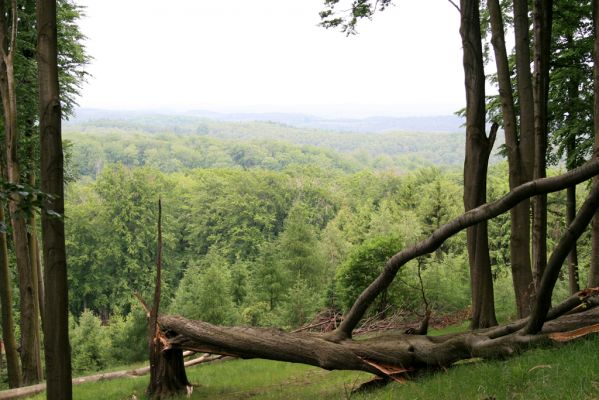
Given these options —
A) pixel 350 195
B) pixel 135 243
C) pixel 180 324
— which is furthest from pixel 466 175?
pixel 350 195

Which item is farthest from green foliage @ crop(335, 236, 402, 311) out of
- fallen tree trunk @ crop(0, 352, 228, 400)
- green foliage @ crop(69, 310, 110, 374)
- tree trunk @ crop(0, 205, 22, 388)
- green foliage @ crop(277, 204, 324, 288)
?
green foliage @ crop(69, 310, 110, 374)

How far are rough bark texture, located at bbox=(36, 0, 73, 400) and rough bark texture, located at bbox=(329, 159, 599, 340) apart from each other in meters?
3.09

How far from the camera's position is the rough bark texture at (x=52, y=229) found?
5512mm

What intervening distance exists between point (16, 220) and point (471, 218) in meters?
10.4

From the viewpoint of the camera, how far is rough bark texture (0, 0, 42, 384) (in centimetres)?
1062

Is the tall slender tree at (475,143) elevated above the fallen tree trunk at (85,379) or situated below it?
above

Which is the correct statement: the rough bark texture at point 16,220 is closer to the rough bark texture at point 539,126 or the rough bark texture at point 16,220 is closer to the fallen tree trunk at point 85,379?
the fallen tree trunk at point 85,379

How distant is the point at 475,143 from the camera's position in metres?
7.84

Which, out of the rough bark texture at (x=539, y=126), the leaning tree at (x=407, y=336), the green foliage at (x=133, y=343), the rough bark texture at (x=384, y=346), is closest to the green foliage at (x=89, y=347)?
the green foliage at (x=133, y=343)

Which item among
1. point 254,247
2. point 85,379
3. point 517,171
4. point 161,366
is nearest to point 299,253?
point 85,379

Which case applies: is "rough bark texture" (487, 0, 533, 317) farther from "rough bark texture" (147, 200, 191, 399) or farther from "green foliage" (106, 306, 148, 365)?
"green foliage" (106, 306, 148, 365)

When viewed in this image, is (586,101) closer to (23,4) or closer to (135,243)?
(23,4)

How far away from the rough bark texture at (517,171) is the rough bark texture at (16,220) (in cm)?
885

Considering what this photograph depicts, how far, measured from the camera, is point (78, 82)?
55.6 ft
